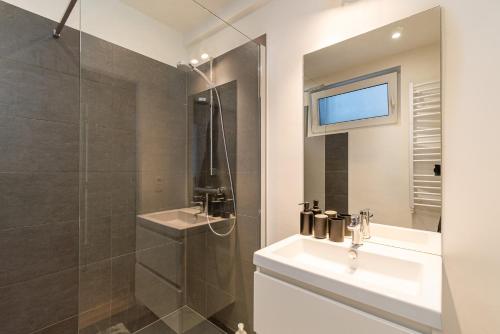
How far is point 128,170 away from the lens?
4.94ft

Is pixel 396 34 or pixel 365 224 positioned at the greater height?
pixel 396 34

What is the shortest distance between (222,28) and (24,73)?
4.28 feet

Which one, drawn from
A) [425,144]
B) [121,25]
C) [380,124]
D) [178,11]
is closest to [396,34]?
[380,124]

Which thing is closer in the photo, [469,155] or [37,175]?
[469,155]

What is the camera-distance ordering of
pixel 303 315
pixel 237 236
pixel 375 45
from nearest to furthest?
pixel 303 315
pixel 375 45
pixel 237 236

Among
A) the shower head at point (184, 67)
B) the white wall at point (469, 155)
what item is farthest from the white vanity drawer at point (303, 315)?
the shower head at point (184, 67)

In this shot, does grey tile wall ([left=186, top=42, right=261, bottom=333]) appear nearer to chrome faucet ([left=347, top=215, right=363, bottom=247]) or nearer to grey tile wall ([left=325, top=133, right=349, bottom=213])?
grey tile wall ([left=325, top=133, right=349, bottom=213])

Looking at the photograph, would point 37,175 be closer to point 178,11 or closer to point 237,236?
point 237,236

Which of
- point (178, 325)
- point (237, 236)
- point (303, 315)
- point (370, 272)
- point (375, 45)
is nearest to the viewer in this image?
point (303, 315)

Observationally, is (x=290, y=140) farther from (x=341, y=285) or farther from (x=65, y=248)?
(x=65, y=248)

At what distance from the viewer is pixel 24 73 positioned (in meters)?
1.34

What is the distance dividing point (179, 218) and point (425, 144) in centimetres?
155

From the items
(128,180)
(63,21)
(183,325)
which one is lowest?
(183,325)

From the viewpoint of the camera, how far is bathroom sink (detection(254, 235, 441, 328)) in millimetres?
669
